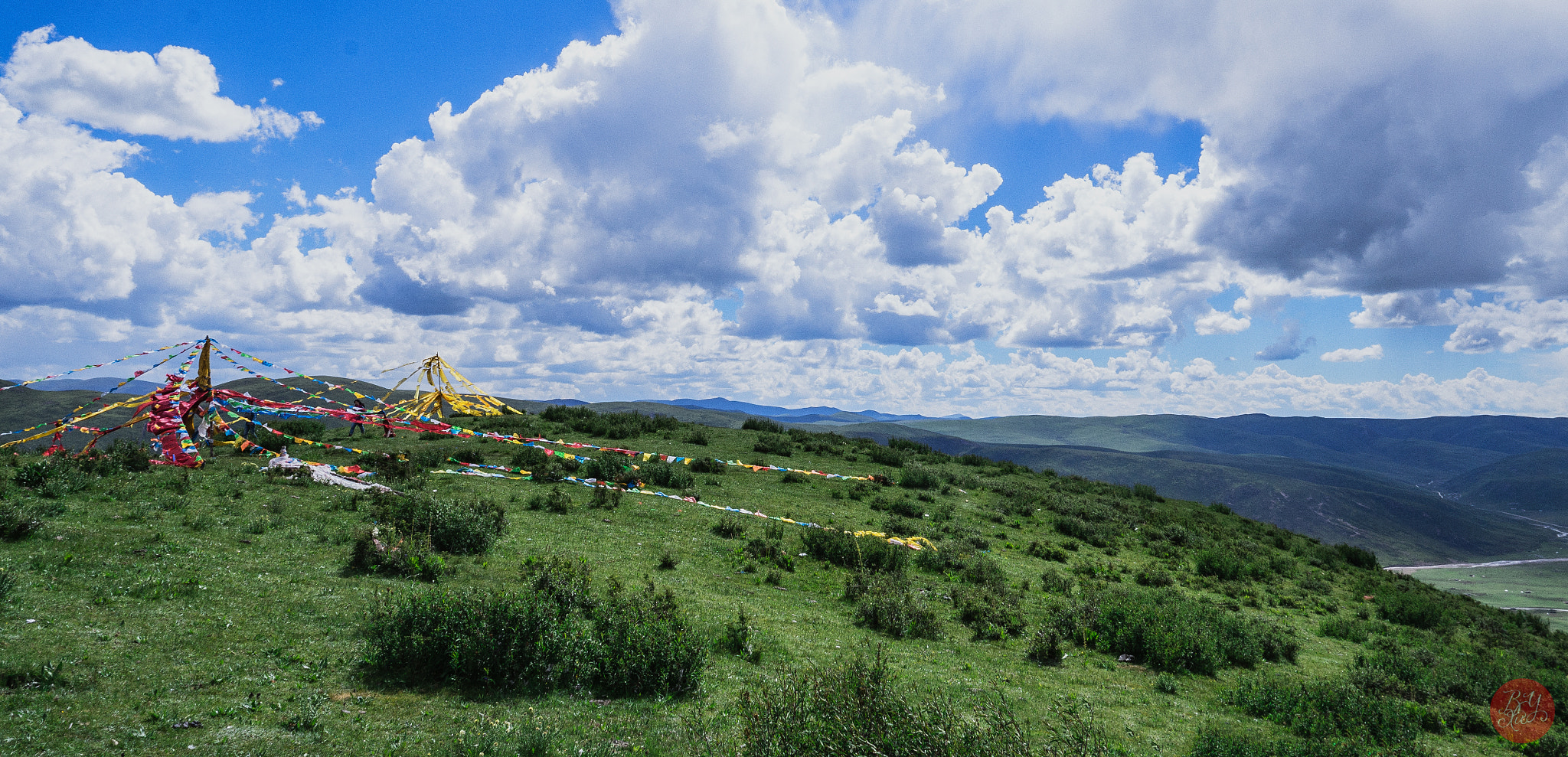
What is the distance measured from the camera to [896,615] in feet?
47.3

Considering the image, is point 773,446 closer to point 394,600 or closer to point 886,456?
point 886,456

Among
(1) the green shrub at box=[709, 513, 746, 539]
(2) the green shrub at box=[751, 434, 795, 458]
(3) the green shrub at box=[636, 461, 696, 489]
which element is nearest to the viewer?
(1) the green shrub at box=[709, 513, 746, 539]

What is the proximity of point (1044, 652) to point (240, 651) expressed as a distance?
14.1 m

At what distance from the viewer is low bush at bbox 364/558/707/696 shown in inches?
363

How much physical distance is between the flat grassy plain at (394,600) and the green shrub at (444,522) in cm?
48

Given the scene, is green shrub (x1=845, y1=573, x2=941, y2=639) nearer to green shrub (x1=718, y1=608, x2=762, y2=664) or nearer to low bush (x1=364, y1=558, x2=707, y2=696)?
green shrub (x1=718, y1=608, x2=762, y2=664)

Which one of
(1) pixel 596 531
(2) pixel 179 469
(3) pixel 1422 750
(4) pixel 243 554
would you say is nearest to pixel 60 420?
(2) pixel 179 469

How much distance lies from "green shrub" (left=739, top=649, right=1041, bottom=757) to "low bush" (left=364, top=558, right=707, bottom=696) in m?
2.25

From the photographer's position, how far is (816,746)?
6500mm

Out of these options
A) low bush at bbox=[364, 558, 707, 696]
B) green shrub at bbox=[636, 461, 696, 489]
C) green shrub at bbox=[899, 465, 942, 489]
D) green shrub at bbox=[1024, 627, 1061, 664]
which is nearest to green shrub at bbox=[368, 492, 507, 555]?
low bush at bbox=[364, 558, 707, 696]

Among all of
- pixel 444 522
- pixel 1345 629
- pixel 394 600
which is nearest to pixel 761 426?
pixel 444 522

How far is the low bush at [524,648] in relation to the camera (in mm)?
9219

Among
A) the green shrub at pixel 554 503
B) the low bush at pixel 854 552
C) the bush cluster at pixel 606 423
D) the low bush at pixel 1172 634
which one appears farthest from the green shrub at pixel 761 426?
the low bush at pixel 1172 634

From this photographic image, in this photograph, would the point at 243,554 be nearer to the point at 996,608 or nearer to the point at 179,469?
the point at 179,469
